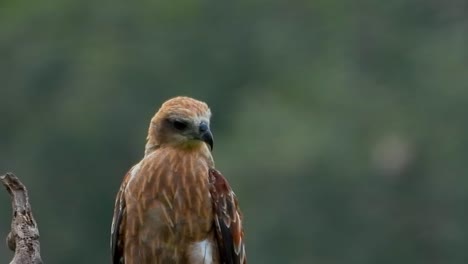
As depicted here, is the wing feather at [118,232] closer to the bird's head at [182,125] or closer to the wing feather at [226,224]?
the bird's head at [182,125]

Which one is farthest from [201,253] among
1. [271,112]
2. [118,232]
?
[271,112]

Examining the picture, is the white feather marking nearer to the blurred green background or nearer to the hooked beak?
the hooked beak

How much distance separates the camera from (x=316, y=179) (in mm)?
37906

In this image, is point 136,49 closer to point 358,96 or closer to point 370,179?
point 358,96

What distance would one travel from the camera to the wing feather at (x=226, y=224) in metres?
10.7

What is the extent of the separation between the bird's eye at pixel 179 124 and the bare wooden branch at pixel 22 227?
1588 mm

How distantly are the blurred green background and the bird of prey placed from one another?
72.1ft

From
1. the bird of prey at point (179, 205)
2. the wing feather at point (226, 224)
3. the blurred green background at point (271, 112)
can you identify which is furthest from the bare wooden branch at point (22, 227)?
the blurred green background at point (271, 112)

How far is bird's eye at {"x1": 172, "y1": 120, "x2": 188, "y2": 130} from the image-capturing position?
35.5ft

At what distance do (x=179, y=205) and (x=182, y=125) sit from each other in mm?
471

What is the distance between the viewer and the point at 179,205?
10656 mm

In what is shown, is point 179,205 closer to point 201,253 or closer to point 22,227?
point 201,253

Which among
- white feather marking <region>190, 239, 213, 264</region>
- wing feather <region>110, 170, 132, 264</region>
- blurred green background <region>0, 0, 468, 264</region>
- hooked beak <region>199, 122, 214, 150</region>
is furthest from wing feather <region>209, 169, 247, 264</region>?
blurred green background <region>0, 0, 468, 264</region>

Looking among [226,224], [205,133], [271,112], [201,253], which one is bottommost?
[271,112]
